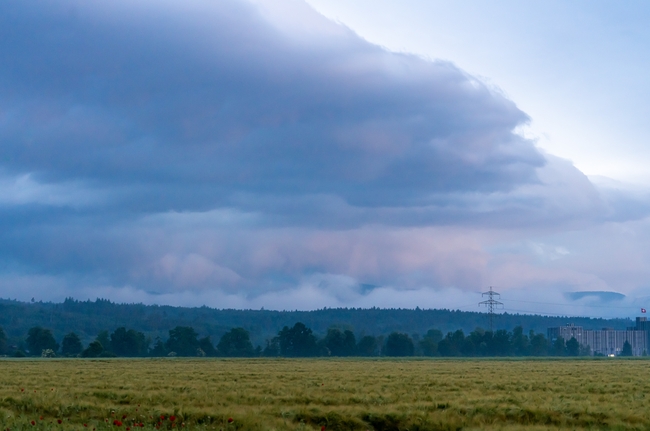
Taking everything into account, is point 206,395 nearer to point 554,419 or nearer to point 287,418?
point 287,418

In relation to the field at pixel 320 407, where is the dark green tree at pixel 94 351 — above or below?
below

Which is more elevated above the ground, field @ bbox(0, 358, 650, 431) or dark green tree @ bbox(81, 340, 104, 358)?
field @ bbox(0, 358, 650, 431)

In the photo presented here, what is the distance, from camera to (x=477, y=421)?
32.1 m

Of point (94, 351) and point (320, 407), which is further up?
point (320, 407)

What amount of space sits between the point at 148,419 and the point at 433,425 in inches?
480

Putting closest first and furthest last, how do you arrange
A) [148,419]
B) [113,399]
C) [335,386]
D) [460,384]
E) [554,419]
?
1. [148,419]
2. [554,419]
3. [113,399]
4. [335,386]
5. [460,384]

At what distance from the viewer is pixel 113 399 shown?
38531mm

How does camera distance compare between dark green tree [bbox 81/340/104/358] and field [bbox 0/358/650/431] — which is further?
dark green tree [bbox 81/340/104/358]

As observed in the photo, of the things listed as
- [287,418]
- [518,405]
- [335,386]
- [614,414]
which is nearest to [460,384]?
[335,386]

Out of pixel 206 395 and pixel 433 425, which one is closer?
pixel 433 425

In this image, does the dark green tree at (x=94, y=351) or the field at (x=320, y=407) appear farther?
the dark green tree at (x=94, y=351)

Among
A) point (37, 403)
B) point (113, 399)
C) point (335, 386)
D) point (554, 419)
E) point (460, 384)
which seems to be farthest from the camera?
point (460, 384)

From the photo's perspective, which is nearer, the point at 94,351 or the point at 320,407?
the point at 320,407

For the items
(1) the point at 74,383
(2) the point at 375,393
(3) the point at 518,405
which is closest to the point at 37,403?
(1) the point at 74,383
